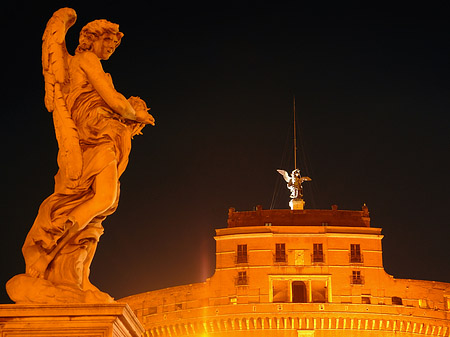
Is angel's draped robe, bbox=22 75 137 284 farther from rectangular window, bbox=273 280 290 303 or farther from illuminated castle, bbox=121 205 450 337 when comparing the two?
rectangular window, bbox=273 280 290 303

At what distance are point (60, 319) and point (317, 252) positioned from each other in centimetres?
4607

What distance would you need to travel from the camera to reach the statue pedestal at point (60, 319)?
4621 mm

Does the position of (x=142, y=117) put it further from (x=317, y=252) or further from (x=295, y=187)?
(x=295, y=187)

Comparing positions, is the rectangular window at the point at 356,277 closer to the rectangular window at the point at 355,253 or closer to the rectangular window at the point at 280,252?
the rectangular window at the point at 355,253

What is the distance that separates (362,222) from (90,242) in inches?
1856

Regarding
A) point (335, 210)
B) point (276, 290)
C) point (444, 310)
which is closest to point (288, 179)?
point (335, 210)

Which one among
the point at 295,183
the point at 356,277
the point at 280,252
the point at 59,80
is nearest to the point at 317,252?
the point at 280,252

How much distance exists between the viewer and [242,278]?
49.0 m

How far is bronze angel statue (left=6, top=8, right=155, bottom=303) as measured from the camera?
513 centimetres

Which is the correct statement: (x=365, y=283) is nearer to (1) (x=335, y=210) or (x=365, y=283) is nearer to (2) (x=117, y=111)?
(1) (x=335, y=210)

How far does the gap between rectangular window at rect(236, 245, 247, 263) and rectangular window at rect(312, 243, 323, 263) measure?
4.23 metres

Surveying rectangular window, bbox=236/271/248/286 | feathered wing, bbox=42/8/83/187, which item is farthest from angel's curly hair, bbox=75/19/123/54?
rectangular window, bbox=236/271/248/286

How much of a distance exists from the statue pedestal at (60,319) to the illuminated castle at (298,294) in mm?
44085

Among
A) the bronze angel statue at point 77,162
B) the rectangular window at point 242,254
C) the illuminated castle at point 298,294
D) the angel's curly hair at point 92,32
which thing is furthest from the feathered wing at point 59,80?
the rectangular window at point 242,254
